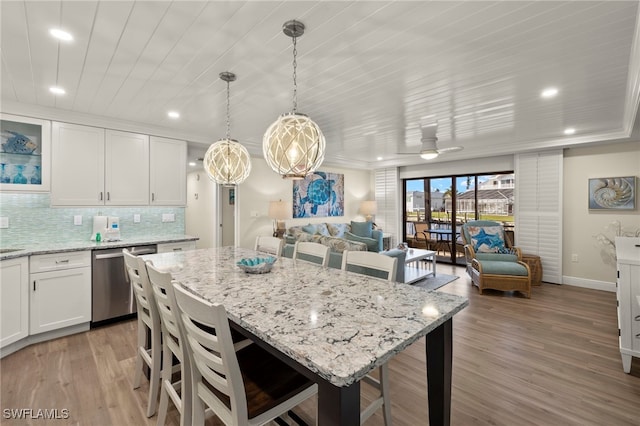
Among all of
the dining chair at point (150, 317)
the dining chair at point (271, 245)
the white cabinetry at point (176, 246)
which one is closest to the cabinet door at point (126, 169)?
the white cabinetry at point (176, 246)

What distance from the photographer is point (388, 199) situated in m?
7.48

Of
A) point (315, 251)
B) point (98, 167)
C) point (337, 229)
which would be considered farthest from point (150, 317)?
point (337, 229)

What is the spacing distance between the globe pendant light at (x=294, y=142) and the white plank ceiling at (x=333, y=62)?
343 mm

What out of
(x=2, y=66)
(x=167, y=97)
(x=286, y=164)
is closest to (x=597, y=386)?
(x=286, y=164)

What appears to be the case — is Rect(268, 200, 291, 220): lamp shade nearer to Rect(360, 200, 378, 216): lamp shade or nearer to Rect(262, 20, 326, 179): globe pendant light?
Rect(360, 200, 378, 216): lamp shade

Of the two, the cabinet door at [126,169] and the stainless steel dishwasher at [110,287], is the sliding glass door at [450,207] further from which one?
the stainless steel dishwasher at [110,287]

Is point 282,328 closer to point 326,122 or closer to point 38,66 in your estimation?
point 38,66

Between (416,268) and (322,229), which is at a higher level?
(322,229)

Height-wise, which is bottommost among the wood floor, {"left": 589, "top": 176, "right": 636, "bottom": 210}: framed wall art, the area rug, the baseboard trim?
the wood floor

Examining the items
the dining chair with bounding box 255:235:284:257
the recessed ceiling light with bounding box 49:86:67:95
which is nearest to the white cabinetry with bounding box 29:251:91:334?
the recessed ceiling light with bounding box 49:86:67:95

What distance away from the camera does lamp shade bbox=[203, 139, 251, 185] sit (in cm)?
240

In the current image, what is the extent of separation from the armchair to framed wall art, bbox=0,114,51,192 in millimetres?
5716

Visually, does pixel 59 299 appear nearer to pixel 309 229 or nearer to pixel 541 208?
pixel 309 229

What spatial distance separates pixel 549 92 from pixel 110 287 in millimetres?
5008
